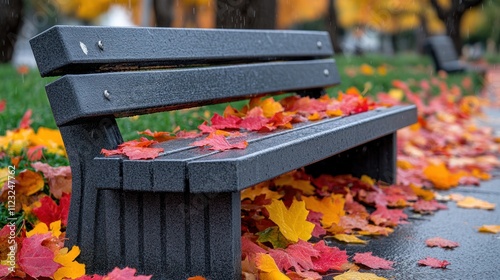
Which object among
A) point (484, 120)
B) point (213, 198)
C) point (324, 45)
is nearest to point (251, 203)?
point (213, 198)

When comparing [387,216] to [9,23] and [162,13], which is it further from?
[9,23]

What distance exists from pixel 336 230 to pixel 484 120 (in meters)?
5.05

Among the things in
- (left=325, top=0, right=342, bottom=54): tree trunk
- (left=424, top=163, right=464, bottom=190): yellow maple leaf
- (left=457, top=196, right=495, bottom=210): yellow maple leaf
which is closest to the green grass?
(left=424, top=163, right=464, bottom=190): yellow maple leaf

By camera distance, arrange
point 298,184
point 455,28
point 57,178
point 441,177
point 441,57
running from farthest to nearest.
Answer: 1. point 455,28
2. point 441,57
3. point 441,177
4. point 298,184
5. point 57,178

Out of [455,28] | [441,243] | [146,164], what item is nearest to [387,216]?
[441,243]

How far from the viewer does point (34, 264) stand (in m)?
2.01

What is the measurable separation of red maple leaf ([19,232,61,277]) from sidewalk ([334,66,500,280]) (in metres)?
1.06

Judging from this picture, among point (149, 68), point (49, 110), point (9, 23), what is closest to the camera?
point (149, 68)

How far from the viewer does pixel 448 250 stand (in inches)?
104

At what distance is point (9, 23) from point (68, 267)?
37.9 ft

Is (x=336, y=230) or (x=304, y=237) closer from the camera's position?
(x=304, y=237)

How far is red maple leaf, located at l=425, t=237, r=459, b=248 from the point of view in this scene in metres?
2.67

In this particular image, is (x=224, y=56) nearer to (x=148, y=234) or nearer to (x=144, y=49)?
(x=144, y=49)

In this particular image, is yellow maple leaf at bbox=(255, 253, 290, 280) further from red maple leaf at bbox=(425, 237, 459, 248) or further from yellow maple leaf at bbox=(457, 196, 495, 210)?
yellow maple leaf at bbox=(457, 196, 495, 210)
